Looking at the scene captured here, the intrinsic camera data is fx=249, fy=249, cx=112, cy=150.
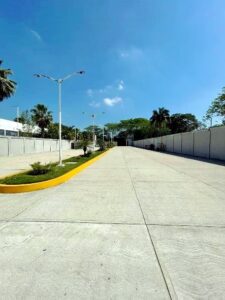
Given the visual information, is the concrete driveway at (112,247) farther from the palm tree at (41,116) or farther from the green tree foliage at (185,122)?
the green tree foliage at (185,122)

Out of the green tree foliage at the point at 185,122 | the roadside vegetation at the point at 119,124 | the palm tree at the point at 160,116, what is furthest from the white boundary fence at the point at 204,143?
the green tree foliage at the point at 185,122

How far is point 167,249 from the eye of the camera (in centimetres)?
398

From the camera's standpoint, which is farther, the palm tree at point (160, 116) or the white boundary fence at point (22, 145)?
the palm tree at point (160, 116)

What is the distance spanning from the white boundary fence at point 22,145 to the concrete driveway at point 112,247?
2301 centimetres

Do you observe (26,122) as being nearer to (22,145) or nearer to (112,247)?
(22,145)

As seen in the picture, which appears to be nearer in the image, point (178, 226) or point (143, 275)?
point (143, 275)

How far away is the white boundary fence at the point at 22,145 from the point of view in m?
28.6

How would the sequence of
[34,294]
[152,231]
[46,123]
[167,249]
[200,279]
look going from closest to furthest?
[34,294] → [200,279] → [167,249] → [152,231] → [46,123]

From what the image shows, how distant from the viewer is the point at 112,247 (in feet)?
13.3

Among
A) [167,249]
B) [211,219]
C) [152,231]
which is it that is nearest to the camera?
[167,249]

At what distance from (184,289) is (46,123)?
56650 millimetres

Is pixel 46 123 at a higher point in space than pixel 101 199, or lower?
higher

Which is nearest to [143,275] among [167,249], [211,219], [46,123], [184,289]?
[184,289]

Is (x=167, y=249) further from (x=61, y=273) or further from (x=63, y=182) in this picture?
(x=63, y=182)
